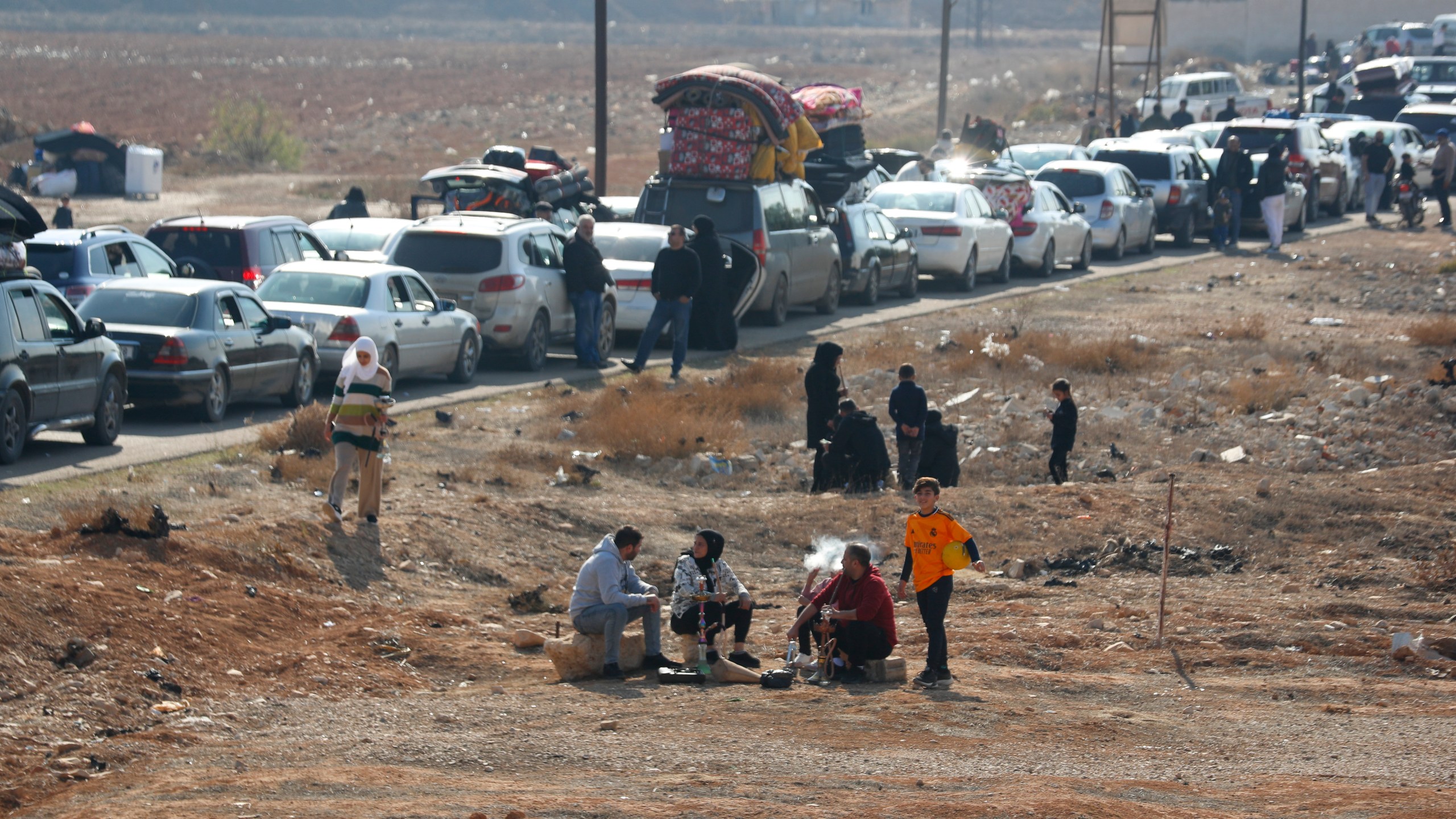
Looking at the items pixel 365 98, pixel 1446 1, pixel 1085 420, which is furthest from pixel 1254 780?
pixel 1446 1

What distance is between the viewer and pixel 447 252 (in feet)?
60.3

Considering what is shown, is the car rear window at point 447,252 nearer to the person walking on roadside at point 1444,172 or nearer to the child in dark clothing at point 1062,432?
the child in dark clothing at point 1062,432

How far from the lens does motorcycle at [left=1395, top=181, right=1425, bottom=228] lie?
35.0 metres

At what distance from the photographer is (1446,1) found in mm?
81938

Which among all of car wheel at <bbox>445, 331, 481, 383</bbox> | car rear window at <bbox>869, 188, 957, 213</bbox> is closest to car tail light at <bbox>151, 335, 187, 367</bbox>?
car wheel at <bbox>445, 331, 481, 383</bbox>

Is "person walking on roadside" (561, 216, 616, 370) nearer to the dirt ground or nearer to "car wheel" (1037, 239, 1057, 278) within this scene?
the dirt ground

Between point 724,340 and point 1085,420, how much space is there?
5214 millimetres

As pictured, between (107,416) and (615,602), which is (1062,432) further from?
(107,416)

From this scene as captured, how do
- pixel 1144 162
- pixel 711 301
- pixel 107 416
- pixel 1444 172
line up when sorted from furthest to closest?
pixel 1444 172 < pixel 1144 162 < pixel 711 301 < pixel 107 416

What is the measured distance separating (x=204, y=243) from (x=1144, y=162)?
2051 centimetres

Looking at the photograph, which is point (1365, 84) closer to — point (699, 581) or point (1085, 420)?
point (1085, 420)

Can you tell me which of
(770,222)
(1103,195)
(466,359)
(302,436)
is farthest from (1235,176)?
(302,436)

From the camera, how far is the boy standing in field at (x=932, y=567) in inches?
336

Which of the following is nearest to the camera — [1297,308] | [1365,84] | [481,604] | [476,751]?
[476,751]
